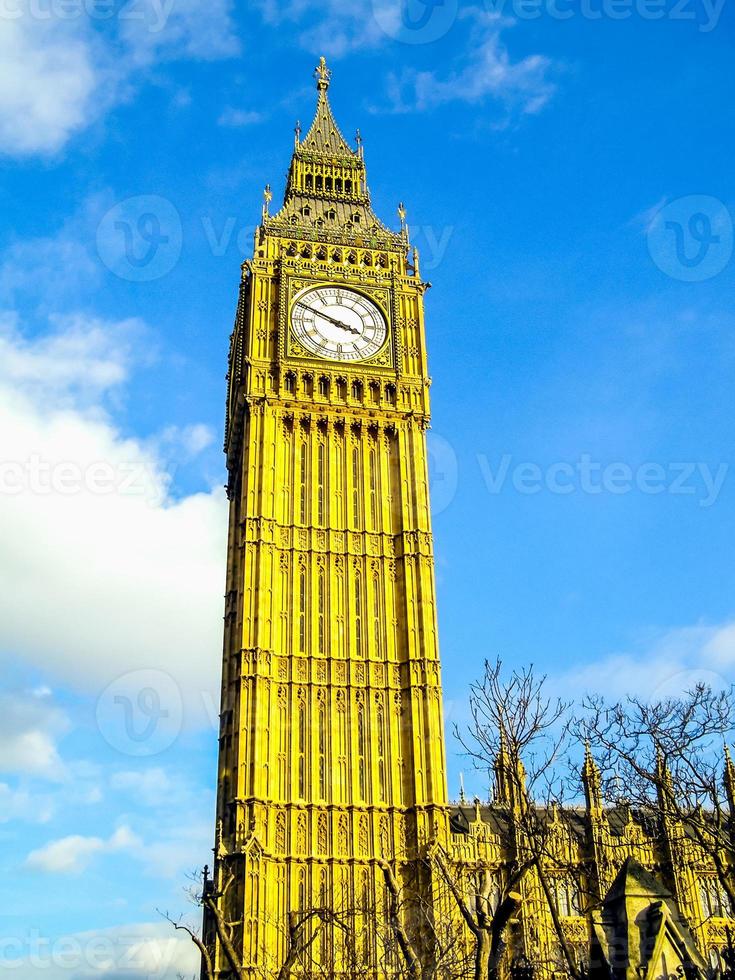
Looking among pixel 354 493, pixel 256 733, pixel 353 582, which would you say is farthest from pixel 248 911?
pixel 354 493

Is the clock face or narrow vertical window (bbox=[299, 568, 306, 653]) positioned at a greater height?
the clock face

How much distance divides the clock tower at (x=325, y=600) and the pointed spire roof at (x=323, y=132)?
732cm

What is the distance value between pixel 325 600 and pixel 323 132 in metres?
34.8

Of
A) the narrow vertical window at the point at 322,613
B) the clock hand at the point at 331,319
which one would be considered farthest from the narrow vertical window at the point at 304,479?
the clock hand at the point at 331,319

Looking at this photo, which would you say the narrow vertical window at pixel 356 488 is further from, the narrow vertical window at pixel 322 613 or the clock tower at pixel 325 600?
the narrow vertical window at pixel 322 613

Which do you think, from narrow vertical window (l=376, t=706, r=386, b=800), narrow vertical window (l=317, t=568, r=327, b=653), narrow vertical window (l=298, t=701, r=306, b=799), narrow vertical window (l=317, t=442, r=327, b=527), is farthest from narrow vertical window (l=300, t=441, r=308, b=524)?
narrow vertical window (l=376, t=706, r=386, b=800)

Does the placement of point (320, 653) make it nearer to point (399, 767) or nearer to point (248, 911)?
point (399, 767)

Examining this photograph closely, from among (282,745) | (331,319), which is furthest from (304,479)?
(282,745)

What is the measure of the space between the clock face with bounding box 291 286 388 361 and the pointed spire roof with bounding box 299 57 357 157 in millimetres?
15542

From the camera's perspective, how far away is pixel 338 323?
182ft

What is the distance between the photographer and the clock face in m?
54.7

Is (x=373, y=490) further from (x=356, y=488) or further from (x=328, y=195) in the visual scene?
(x=328, y=195)

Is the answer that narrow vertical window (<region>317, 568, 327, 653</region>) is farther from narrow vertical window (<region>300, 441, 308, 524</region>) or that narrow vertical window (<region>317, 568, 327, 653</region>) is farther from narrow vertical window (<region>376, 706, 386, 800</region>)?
narrow vertical window (<region>376, 706, 386, 800</region>)

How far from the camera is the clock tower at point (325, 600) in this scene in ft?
139
